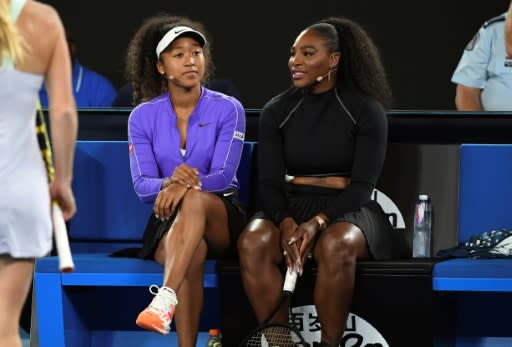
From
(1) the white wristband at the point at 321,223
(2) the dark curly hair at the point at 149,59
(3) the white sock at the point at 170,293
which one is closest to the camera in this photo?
(3) the white sock at the point at 170,293

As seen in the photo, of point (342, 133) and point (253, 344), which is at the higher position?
point (342, 133)

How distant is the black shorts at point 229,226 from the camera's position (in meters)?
3.83

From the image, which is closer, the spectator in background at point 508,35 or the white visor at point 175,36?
the white visor at point 175,36

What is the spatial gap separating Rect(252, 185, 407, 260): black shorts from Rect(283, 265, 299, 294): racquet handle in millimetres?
243

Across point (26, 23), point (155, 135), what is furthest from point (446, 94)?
point (26, 23)

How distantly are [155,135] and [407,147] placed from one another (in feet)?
3.09

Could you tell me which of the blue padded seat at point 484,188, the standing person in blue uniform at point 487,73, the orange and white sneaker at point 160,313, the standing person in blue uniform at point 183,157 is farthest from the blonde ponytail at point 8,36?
the standing person in blue uniform at point 487,73

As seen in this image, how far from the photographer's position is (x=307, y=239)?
3.62 metres

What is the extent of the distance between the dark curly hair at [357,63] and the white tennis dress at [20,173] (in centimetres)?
192

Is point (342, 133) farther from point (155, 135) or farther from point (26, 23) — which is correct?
point (26, 23)

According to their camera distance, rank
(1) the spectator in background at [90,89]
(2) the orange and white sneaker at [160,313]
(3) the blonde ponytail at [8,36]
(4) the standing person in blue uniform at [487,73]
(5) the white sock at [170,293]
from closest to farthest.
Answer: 1. (3) the blonde ponytail at [8,36]
2. (2) the orange and white sneaker at [160,313]
3. (5) the white sock at [170,293]
4. (4) the standing person in blue uniform at [487,73]
5. (1) the spectator in background at [90,89]

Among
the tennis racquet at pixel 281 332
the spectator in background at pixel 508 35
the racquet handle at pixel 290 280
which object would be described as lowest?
the tennis racquet at pixel 281 332

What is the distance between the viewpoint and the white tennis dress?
2246 millimetres

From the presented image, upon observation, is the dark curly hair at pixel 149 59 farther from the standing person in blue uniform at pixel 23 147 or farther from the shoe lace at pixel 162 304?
the standing person in blue uniform at pixel 23 147
